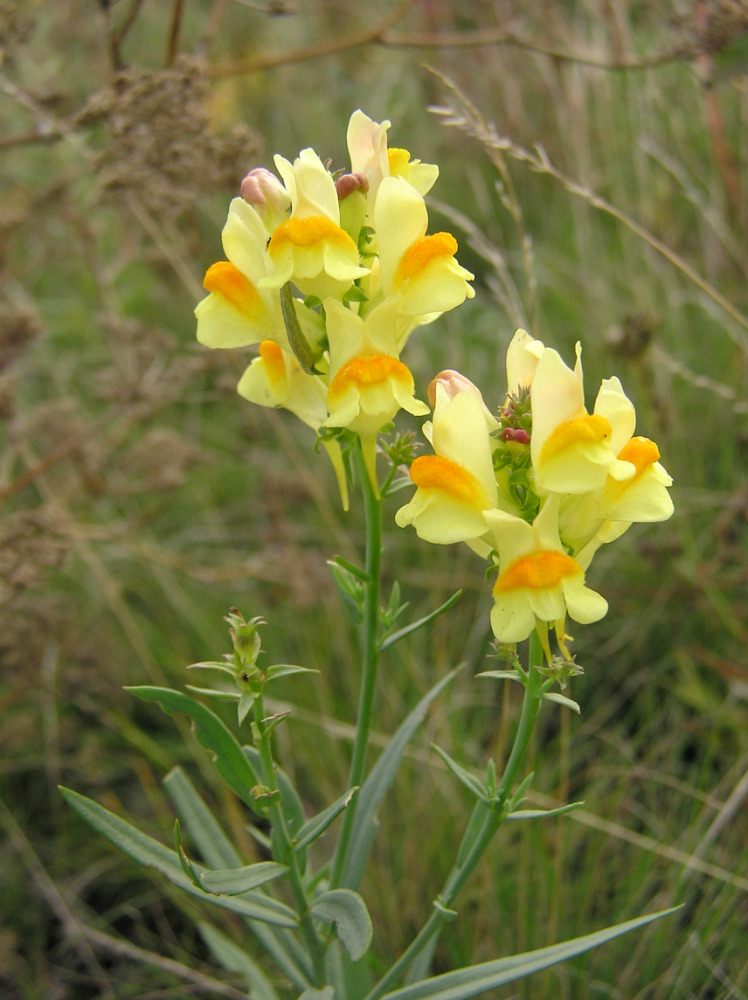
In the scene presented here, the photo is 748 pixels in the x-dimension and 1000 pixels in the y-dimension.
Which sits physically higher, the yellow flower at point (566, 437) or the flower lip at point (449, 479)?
the yellow flower at point (566, 437)

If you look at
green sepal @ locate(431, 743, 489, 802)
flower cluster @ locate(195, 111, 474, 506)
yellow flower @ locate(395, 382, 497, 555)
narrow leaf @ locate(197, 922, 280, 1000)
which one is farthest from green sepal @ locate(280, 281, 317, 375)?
narrow leaf @ locate(197, 922, 280, 1000)

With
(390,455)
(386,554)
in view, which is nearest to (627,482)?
(390,455)

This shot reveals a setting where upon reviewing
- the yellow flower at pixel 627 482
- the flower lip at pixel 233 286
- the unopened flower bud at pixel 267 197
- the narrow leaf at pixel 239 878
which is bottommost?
the narrow leaf at pixel 239 878

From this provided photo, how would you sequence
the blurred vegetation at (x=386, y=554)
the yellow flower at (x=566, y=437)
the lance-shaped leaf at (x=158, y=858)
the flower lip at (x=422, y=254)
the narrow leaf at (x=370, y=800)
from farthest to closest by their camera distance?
the blurred vegetation at (x=386, y=554)
the narrow leaf at (x=370, y=800)
the lance-shaped leaf at (x=158, y=858)
the flower lip at (x=422, y=254)
the yellow flower at (x=566, y=437)

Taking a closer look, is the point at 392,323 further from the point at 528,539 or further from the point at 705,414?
the point at 705,414

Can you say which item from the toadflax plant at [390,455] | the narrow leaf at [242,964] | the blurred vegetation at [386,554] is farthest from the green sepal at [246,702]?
the blurred vegetation at [386,554]

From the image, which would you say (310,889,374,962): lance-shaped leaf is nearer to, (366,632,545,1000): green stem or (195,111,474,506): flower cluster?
(366,632,545,1000): green stem

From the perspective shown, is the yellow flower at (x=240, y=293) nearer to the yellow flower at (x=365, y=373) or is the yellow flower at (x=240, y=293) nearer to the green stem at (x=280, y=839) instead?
the yellow flower at (x=365, y=373)
